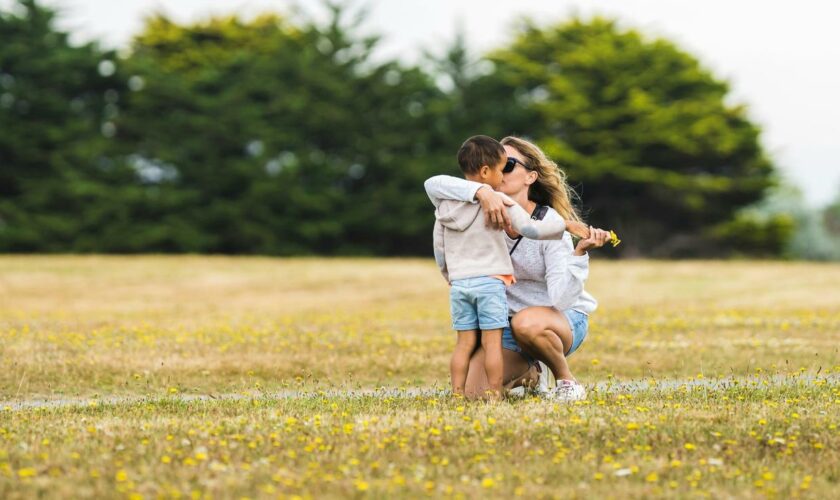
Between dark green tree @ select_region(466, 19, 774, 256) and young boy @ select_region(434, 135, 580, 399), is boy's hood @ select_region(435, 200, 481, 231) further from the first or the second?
dark green tree @ select_region(466, 19, 774, 256)

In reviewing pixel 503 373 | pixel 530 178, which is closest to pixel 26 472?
pixel 503 373

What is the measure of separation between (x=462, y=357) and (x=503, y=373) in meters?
0.46

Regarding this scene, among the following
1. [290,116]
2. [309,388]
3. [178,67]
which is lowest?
[309,388]

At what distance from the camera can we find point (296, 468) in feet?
17.9

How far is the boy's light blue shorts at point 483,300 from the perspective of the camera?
287 inches

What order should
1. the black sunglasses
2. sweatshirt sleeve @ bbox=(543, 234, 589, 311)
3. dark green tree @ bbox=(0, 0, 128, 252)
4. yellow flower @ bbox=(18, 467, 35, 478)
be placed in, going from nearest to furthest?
yellow flower @ bbox=(18, 467, 35, 478), sweatshirt sleeve @ bbox=(543, 234, 589, 311), the black sunglasses, dark green tree @ bbox=(0, 0, 128, 252)

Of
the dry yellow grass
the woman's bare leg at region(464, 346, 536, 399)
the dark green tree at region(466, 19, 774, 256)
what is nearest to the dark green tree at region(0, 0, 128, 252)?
the dry yellow grass

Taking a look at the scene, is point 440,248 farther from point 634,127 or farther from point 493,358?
point 634,127

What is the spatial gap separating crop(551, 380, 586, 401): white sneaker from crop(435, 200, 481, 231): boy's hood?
57.0 inches

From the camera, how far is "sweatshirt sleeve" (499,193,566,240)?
7121 millimetres

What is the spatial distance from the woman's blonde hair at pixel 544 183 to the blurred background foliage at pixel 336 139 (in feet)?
99.9

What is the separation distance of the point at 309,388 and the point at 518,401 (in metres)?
3.02

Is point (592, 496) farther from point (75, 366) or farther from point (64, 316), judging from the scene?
point (64, 316)

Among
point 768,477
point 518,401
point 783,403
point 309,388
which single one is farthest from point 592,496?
point 309,388
